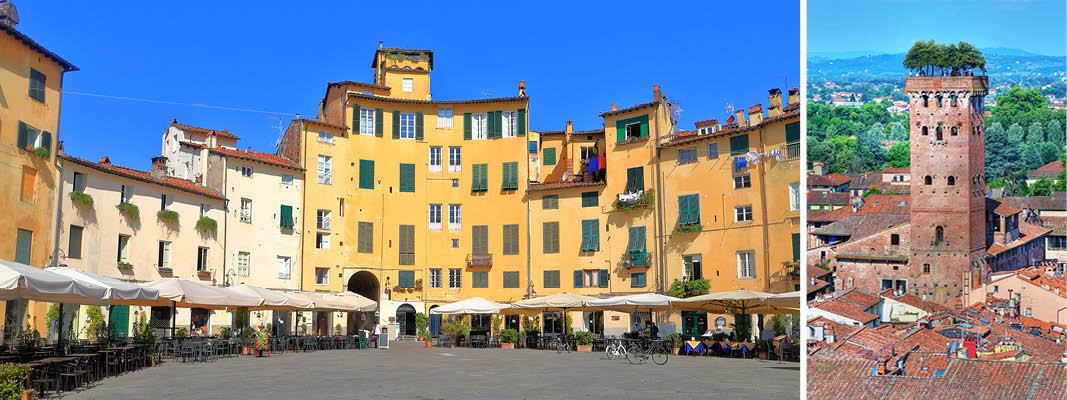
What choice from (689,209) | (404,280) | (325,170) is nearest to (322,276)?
(404,280)

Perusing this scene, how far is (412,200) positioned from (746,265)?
16.9 meters

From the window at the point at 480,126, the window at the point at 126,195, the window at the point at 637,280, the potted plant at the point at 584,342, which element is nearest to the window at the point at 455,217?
the window at the point at 480,126

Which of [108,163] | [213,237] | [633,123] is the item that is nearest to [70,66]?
[108,163]

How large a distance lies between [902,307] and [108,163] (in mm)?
39274

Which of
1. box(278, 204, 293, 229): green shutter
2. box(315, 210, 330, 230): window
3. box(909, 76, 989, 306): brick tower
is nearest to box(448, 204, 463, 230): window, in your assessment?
box(315, 210, 330, 230): window

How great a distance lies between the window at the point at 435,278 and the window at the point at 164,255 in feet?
42.8

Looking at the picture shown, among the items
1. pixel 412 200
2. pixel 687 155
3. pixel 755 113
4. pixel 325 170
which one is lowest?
pixel 412 200

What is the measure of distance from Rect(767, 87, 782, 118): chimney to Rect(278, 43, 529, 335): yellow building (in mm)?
12401

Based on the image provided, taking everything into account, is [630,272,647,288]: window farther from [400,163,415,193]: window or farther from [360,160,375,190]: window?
[360,160,375,190]: window

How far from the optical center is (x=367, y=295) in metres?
45.3

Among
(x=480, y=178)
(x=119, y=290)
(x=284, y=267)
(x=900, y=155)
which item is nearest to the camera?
(x=119, y=290)

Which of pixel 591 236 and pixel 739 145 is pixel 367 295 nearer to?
pixel 591 236

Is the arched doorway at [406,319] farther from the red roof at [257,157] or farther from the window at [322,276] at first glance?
the red roof at [257,157]

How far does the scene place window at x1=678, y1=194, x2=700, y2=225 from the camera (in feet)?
129
